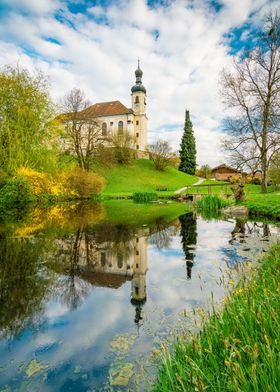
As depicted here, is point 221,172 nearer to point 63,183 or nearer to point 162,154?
point 162,154

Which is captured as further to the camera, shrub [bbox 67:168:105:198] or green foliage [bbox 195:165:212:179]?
green foliage [bbox 195:165:212:179]

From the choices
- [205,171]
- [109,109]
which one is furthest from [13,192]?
[205,171]

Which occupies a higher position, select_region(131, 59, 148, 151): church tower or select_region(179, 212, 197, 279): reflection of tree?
select_region(131, 59, 148, 151): church tower

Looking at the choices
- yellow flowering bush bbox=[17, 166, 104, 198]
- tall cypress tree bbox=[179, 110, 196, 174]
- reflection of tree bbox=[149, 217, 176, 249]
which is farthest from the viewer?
tall cypress tree bbox=[179, 110, 196, 174]

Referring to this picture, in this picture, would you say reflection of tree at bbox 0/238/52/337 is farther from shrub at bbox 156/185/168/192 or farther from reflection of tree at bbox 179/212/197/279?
shrub at bbox 156/185/168/192

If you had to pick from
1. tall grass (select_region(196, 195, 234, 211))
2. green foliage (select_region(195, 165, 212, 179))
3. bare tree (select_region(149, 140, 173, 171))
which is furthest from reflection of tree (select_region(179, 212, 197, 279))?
green foliage (select_region(195, 165, 212, 179))

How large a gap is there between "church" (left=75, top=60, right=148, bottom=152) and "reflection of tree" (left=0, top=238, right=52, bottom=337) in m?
62.0

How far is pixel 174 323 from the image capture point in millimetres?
4008

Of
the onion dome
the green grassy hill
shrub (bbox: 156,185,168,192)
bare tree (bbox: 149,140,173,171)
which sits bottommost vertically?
shrub (bbox: 156,185,168,192)

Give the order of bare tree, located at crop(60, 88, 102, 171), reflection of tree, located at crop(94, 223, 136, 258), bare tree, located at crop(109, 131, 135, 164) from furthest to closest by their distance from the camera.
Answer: bare tree, located at crop(109, 131, 135, 164) → bare tree, located at crop(60, 88, 102, 171) → reflection of tree, located at crop(94, 223, 136, 258)

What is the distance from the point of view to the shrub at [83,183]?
30.7 metres

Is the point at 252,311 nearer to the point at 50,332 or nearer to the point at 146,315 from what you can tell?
the point at 146,315

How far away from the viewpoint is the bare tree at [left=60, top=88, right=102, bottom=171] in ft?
124

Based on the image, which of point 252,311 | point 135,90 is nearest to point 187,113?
point 135,90
